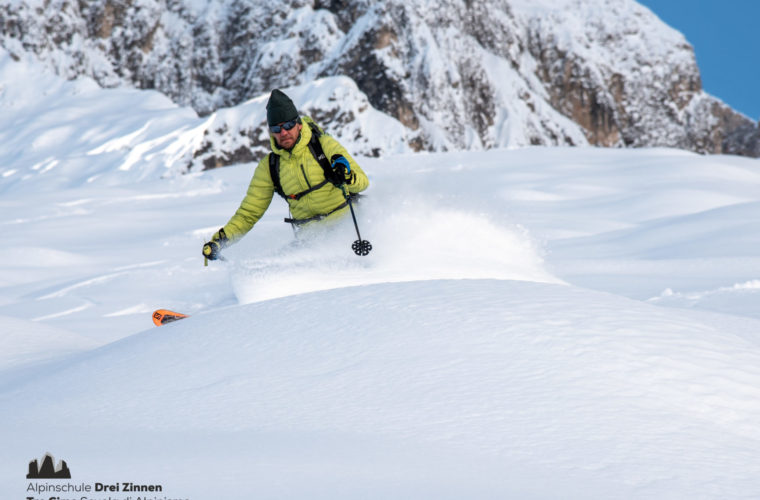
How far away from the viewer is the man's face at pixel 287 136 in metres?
5.44

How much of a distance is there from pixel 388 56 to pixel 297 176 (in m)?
49.0

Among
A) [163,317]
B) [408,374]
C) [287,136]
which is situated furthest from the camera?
[287,136]

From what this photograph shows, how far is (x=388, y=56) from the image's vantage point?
52562 millimetres

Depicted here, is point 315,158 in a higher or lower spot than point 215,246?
higher

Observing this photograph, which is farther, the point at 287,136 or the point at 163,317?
the point at 287,136

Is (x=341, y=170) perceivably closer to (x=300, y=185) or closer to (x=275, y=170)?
(x=300, y=185)

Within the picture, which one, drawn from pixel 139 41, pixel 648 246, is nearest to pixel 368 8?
pixel 139 41

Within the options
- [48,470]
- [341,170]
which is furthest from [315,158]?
[48,470]

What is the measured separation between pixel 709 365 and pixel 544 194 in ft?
34.5

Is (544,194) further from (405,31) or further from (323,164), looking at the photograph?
(405,31)

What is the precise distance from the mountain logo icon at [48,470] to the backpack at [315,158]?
378cm

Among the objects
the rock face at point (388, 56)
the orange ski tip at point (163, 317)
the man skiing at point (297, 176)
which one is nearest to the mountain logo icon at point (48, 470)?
the orange ski tip at point (163, 317)

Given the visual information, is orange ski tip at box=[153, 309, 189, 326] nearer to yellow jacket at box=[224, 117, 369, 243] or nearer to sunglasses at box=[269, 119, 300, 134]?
yellow jacket at box=[224, 117, 369, 243]

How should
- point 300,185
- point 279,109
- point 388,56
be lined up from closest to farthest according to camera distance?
point 279,109 → point 300,185 → point 388,56
